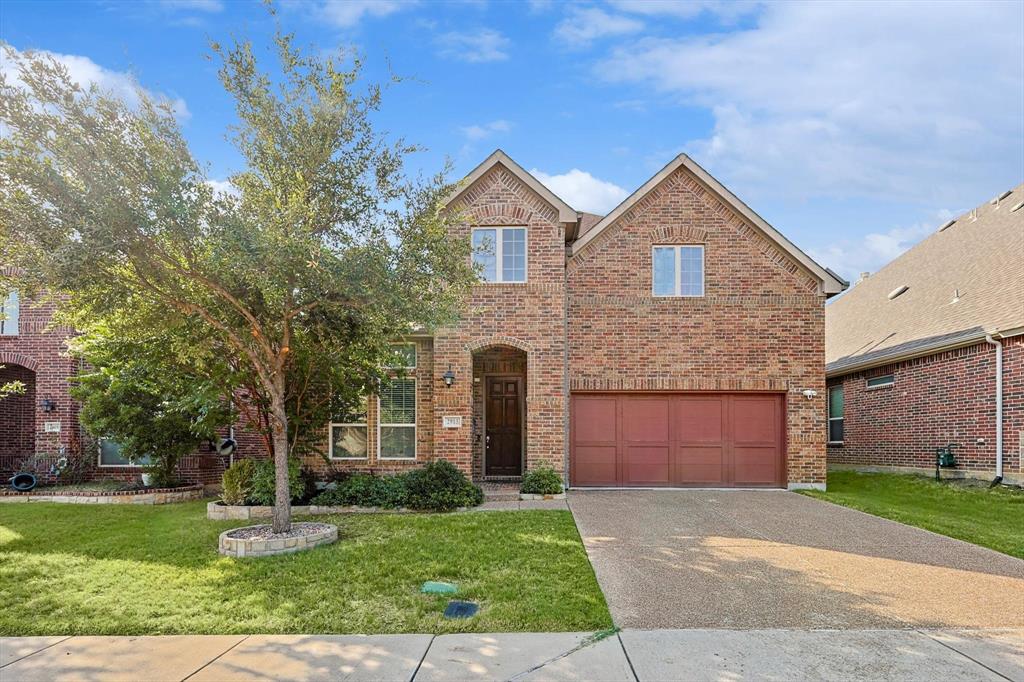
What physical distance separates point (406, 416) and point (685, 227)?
7.14m

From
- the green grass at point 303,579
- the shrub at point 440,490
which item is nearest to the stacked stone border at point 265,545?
the green grass at point 303,579

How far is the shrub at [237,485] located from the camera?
11633 mm

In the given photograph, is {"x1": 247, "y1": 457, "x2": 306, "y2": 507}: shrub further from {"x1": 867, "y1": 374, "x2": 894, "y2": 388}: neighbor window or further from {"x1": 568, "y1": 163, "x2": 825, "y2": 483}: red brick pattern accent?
{"x1": 867, "y1": 374, "x2": 894, "y2": 388}: neighbor window

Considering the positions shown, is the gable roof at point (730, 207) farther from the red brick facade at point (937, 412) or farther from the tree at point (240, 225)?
the tree at point (240, 225)

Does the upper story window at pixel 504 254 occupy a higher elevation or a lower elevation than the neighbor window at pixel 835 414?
higher

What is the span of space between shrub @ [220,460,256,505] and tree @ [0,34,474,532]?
7.98ft

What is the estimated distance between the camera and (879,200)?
19.6 m

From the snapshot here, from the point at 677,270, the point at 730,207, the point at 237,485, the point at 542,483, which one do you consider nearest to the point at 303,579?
the point at 237,485

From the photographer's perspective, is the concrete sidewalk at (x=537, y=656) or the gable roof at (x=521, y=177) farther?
the gable roof at (x=521, y=177)

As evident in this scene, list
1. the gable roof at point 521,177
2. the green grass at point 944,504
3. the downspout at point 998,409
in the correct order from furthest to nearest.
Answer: the gable roof at point 521,177
the downspout at point 998,409
the green grass at point 944,504

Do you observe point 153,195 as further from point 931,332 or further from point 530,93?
point 931,332

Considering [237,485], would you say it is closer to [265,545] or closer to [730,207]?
[265,545]

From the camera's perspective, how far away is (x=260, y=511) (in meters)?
11.2

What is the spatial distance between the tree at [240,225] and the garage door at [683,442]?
19.9 feet
